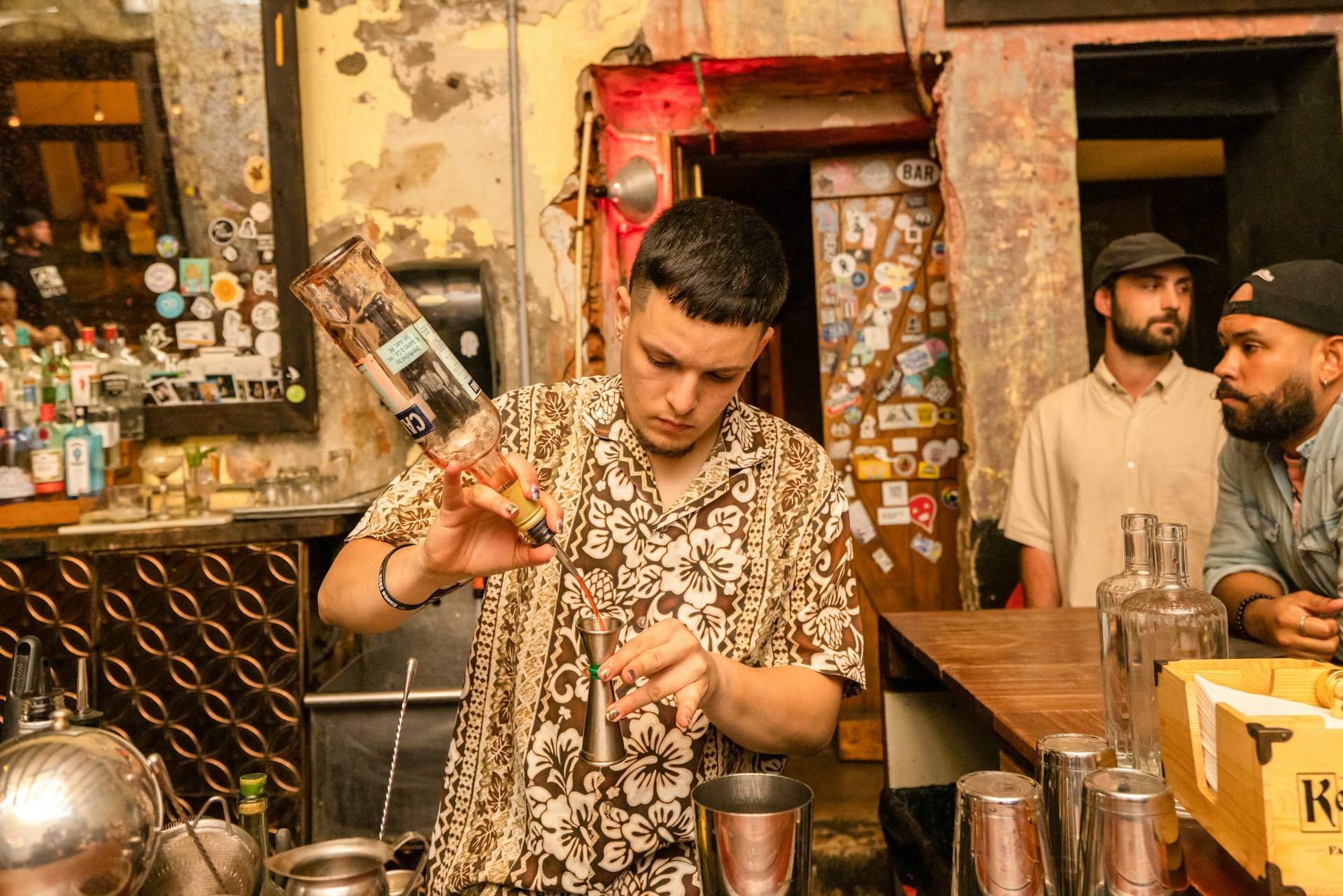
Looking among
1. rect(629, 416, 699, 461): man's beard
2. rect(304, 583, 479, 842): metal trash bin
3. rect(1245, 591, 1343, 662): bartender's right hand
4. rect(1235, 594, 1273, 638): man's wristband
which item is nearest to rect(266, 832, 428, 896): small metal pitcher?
rect(629, 416, 699, 461): man's beard

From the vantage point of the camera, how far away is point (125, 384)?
3100 millimetres

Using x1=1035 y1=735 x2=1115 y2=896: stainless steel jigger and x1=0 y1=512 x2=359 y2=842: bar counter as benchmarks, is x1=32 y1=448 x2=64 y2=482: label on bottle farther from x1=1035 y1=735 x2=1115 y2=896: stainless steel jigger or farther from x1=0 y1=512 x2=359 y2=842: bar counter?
x1=1035 y1=735 x2=1115 y2=896: stainless steel jigger

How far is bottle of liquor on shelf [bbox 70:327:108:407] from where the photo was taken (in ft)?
9.89

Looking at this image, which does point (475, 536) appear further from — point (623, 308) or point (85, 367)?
point (85, 367)

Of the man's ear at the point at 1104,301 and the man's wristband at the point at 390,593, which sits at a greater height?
the man's ear at the point at 1104,301

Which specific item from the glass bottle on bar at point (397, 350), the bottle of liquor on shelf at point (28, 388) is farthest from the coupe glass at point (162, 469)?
the glass bottle on bar at point (397, 350)

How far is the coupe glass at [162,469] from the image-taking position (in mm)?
3020

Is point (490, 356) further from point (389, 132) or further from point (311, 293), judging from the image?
point (311, 293)

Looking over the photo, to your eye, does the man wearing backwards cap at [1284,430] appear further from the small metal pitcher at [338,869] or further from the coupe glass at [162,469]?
the coupe glass at [162,469]

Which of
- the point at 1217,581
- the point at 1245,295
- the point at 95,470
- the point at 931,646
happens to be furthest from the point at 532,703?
the point at 95,470

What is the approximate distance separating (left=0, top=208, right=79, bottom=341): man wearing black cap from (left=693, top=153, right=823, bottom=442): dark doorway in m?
2.86

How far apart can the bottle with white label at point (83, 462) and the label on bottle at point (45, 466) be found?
0.11ft

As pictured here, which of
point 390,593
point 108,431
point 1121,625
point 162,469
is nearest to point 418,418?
point 390,593

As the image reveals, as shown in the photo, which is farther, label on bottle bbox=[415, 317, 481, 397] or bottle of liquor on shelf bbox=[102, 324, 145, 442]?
bottle of liquor on shelf bbox=[102, 324, 145, 442]
